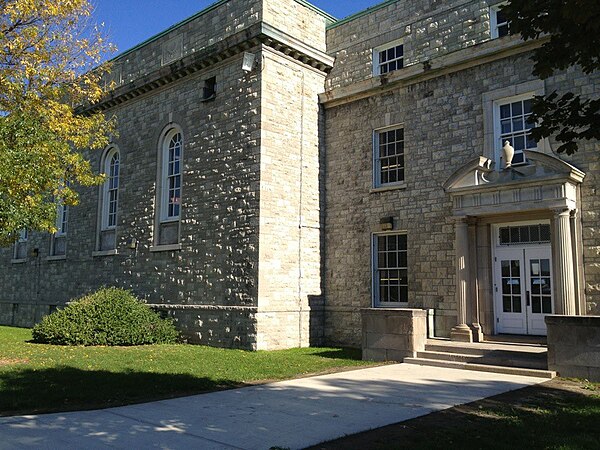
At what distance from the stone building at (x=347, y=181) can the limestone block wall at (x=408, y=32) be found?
51mm

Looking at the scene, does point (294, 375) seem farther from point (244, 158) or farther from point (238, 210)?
point (244, 158)

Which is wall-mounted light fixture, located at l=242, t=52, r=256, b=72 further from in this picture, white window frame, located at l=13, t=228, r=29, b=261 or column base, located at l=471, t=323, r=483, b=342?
white window frame, located at l=13, t=228, r=29, b=261

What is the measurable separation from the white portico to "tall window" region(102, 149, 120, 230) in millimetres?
12845

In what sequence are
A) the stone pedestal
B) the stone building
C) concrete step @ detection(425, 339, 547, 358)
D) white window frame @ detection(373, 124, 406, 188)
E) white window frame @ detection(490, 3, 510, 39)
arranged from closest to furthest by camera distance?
concrete step @ detection(425, 339, 547, 358) < the stone pedestal < the stone building < white window frame @ detection(490, 3, 510, 39) < white window frame @ detection(373, 124, 406, 188)

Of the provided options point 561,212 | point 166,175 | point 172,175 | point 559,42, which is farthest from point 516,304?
point 166,175

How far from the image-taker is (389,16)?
16375mm

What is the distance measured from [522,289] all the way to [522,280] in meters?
0.21

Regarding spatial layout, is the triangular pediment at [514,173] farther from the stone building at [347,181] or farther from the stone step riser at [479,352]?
the stone step riser at [479,352]

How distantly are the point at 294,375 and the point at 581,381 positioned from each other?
17.0 feet

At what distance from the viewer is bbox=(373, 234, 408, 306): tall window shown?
1521 cm

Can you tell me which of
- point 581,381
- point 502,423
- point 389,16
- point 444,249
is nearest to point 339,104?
point 389,16

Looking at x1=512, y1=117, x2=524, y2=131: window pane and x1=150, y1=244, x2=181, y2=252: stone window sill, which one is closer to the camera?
x1=512, y1=117, x2=524, y2=131: window pane

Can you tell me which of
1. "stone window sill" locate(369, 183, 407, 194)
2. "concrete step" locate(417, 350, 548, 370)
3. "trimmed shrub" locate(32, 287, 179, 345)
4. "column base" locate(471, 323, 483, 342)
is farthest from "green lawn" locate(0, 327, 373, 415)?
"stone window sill" locate(369, 183, 407, 194)

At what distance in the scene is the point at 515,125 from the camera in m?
13.6
